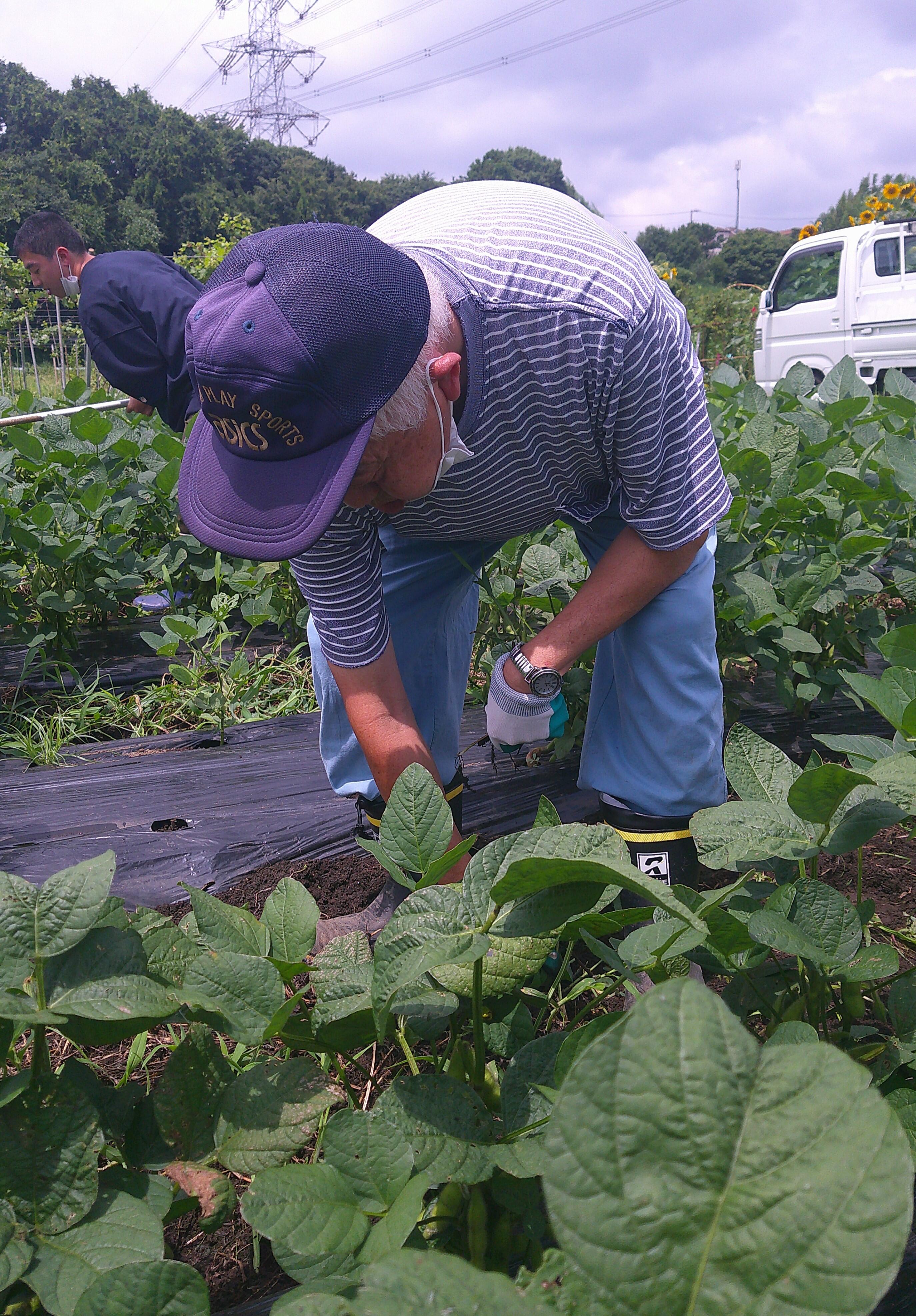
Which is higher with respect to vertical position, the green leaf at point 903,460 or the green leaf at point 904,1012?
the green leaf at point 903,460

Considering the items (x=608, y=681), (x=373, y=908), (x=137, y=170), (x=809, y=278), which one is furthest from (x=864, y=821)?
(x=137, y=170)

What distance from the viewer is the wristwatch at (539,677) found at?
5.08ft

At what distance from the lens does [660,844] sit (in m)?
1.64

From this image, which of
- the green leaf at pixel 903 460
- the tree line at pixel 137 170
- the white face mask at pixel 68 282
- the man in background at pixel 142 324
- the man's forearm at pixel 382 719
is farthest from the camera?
the tree line at pixel 137 170

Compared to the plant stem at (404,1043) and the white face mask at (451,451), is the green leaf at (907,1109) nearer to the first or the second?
the plant stem at (404,1043)

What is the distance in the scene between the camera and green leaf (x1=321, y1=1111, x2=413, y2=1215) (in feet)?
2.11

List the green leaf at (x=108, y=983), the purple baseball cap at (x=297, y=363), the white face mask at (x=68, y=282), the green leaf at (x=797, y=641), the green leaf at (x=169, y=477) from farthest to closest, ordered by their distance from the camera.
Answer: the white face mask at (x=68, y=282)
the green leaf at (x=169, y=477)
the green leaf at (x=797, y=641)
the purple baseball cap at (x=297, y=363)
the green leaf at (x=108, y=983)

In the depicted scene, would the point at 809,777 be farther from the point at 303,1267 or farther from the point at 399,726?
the point at 399,726

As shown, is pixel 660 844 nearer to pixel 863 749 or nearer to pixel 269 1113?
pixel 863 749

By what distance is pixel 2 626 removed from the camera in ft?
9.80

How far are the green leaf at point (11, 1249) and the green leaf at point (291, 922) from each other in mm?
272

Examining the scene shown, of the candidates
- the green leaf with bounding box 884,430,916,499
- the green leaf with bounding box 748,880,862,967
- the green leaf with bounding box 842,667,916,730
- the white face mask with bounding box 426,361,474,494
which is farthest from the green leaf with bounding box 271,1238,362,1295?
the green leaf with bounding box 884,430,916,499

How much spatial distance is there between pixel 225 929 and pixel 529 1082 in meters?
0.28

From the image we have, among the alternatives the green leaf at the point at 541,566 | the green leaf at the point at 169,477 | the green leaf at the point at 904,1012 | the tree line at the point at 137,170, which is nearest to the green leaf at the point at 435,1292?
the green leaf at the point at 904,1012
